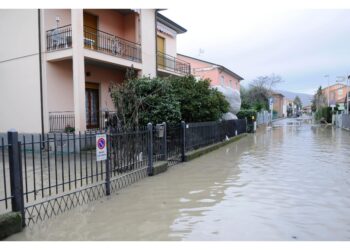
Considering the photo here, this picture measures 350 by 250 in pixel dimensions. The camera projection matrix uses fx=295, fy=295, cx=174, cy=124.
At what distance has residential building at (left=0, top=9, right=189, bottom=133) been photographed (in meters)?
12.2

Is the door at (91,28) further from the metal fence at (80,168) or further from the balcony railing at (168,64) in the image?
the metal fence at (80,168)

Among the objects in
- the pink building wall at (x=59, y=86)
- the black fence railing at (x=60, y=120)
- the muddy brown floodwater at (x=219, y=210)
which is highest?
the pink building wall at (x=59, y=86)

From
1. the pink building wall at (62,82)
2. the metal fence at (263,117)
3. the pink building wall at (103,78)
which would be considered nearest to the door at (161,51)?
the pink building wall at (103,78)

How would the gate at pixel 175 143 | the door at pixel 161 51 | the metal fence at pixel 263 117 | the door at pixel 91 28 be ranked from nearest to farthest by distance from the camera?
1. the gate at pixel 175 143
2. the door at pixel 91 28
3. the door at pixel 161 51
4. the metal fence at pixel 263 117

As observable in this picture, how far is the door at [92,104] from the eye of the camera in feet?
48.6

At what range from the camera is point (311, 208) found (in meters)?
4.99

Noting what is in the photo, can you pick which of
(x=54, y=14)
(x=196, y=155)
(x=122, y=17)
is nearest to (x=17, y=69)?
(x=54, y=14)

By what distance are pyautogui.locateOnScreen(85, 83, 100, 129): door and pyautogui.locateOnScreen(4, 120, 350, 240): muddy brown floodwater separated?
8126 mm

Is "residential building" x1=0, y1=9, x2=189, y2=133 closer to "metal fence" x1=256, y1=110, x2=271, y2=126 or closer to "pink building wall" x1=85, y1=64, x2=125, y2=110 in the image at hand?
"pink building wall" x1=85, y1=64, x2=125, y2=110

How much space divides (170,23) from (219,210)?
666 inches

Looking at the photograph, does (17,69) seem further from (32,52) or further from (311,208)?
(311,208)

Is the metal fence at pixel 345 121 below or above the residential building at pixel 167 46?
below

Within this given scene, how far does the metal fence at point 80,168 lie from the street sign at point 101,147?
14cm

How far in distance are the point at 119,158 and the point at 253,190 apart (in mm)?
3107
